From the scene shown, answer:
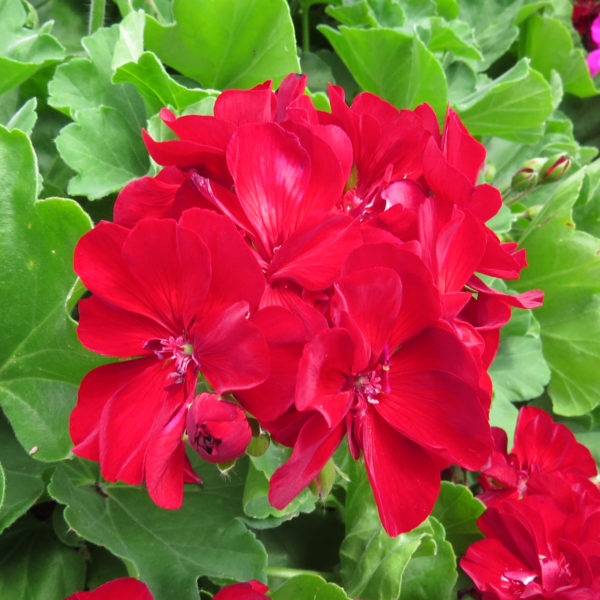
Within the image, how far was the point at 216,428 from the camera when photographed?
1.17 ft

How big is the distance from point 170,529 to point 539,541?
308 millimetres

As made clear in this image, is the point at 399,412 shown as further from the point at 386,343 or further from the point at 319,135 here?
the point at 319,135

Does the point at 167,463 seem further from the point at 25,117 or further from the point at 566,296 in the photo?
the point at 566,296

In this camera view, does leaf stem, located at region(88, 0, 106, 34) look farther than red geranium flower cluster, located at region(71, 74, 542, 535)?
Yes

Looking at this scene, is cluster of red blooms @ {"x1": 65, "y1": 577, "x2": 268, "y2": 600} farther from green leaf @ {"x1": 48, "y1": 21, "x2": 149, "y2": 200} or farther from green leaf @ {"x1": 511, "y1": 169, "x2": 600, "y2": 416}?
green leaf @ {"x1": 511, "y1": 169, "x2": 600, "y2": 416}

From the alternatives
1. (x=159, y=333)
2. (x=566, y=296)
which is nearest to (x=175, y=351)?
(x=159, y=333)

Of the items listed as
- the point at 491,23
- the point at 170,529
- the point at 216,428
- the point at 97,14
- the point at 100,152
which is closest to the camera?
the point at 216,428

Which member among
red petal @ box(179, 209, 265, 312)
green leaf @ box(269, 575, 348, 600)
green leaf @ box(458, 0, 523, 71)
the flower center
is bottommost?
green leaf @ box(269, 575, 348, 600)

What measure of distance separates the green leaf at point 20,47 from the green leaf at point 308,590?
0.51m

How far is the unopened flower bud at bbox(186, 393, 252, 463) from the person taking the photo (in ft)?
1.17

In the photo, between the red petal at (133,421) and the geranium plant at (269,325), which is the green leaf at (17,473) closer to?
the geranium plant at (269,325)

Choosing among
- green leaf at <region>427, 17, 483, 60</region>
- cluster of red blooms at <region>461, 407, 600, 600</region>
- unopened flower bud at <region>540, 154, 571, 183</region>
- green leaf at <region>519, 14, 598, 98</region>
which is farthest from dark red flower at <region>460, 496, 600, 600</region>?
green leaf at <region>519, 14, 598, 98</region>

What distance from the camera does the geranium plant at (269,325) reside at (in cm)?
39

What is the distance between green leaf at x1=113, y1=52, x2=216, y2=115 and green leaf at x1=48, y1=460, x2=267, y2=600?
34 centimetres
